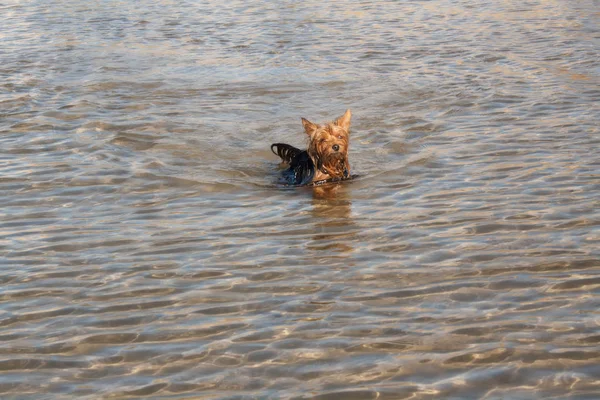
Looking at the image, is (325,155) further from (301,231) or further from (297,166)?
(301,231)

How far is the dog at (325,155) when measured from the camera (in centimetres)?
887

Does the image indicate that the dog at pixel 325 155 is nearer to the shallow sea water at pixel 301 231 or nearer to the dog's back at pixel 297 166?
the dog's back at pixel 297 166

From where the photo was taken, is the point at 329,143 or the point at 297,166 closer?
the point at 329,143

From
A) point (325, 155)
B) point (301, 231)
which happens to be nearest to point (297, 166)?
point (325, 155)

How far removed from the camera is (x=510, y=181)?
344 inches

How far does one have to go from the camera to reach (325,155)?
351 inches

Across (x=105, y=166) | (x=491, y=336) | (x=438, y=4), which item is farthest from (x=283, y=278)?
(x=438, y=4)

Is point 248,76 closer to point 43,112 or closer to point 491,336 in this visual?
point 43,112

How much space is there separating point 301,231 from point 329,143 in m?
1.42

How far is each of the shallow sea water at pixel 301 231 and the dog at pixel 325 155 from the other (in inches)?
8.7

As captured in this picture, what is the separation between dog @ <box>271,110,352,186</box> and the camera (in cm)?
887

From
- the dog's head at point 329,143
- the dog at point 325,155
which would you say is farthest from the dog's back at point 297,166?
the dog's head at point 329,143

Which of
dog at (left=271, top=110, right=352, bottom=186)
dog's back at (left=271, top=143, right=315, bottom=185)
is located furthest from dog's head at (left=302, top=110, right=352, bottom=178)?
dog's back at (left=271, top=143, right=315, bottom=185)

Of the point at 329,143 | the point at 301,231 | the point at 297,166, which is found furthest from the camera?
the point at 297,166
